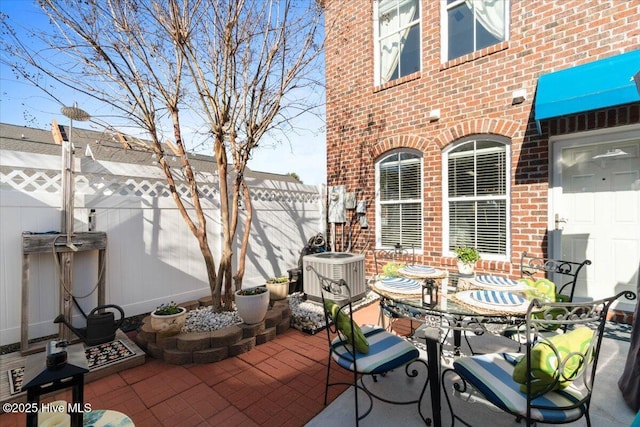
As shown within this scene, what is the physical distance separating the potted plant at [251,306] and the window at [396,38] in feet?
14.6

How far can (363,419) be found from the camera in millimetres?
2137

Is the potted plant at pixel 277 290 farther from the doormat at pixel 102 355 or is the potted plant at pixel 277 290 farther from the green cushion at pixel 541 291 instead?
the green cushion at pixel 541 291

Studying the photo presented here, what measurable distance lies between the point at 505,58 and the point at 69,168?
5660mm

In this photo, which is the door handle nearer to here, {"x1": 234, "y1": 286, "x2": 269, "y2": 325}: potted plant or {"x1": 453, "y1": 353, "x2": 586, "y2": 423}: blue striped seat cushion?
{"x1": 453, "y1": 353, "x2": 586, "y2": 423}: blue striped seat cushion

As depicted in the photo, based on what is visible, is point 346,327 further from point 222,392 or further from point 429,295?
point 222,392

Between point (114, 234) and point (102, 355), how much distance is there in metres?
1.41

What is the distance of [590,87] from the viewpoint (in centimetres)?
313

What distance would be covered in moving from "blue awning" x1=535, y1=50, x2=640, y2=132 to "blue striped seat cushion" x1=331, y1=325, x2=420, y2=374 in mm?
3067

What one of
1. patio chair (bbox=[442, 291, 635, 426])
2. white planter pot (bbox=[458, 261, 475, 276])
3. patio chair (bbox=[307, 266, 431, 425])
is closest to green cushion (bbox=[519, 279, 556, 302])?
white planter pot (bbox=[458, 261, 475, 276])

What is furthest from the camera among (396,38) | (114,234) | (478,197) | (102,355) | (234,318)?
(396,38)

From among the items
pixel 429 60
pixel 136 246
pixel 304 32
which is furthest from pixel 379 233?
pixel 136 246

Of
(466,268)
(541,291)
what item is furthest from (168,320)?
(541,291)

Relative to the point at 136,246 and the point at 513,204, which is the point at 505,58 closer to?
the point at 513,204

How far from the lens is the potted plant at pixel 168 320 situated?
9.82 feet
